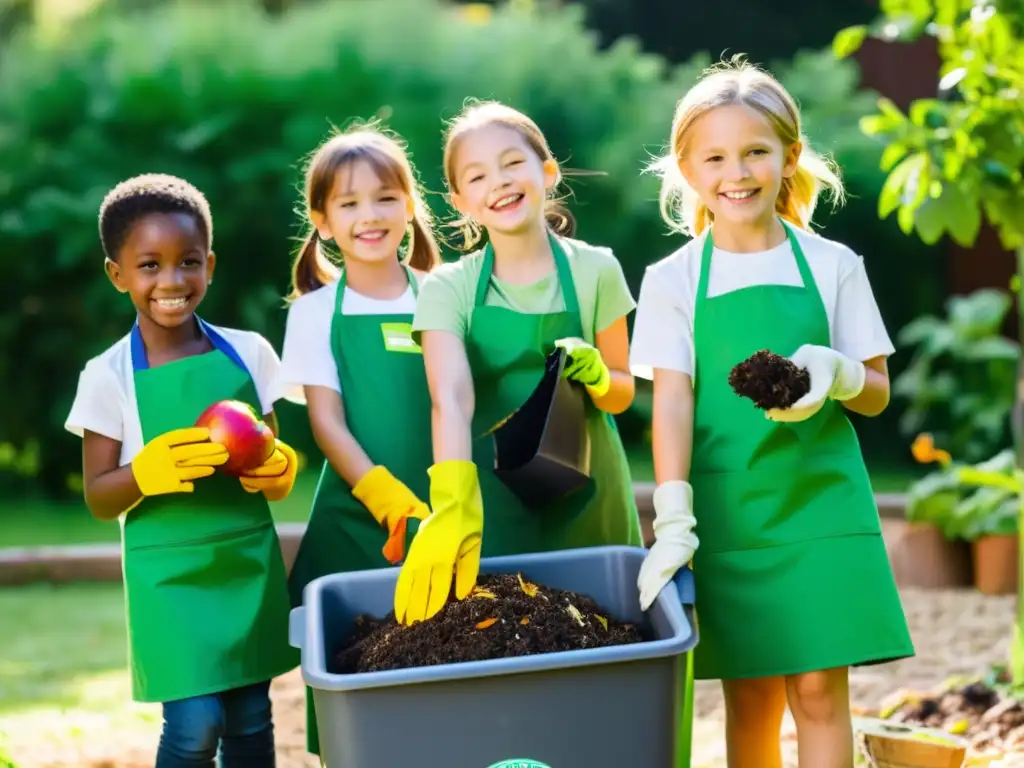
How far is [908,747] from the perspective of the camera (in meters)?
2.52

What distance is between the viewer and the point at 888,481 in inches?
265

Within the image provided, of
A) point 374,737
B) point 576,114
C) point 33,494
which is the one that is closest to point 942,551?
point 576,114

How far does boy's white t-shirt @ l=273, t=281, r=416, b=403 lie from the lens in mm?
2689

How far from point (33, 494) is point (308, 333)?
4833 millimetres

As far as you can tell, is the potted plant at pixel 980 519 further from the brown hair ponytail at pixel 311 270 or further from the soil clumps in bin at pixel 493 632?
the soil clumps in bin at pixel 493 632

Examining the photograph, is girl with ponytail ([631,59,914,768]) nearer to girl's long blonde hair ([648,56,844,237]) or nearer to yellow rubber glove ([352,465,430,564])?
girl's long blonde hair ([648,56,844,237])

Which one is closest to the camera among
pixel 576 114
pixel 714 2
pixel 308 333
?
pixel 308 333

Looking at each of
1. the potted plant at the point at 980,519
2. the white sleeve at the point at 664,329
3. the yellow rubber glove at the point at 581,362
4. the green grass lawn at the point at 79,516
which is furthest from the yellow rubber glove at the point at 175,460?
the green grass lawn at the point at 79,516

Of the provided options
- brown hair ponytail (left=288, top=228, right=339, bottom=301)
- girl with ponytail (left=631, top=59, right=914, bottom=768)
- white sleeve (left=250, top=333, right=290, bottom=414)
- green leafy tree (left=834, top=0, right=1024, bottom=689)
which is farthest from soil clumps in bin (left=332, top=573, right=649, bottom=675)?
green leafy tree (left=834, top=0, right=1024, bottom=689)

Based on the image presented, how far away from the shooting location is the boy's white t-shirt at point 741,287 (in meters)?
2.32

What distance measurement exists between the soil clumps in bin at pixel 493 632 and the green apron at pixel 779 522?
0.27 m

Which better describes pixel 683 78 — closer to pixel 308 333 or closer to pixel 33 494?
pixel 33 494

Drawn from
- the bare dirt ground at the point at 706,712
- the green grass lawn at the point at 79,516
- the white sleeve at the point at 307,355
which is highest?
the white sleeve at the point at 307,355

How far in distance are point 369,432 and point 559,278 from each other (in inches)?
19.2
